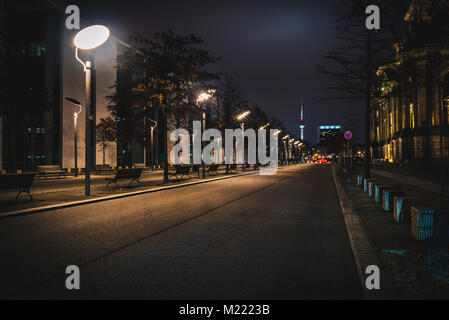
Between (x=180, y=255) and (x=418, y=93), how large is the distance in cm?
6536

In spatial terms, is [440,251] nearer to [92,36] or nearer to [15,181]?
[15,181]

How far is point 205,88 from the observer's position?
24.8 meters

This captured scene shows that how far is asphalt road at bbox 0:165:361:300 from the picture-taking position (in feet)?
13.1

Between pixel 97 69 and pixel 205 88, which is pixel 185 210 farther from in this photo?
pixel 97 69

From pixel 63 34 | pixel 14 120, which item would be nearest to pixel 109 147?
pixel 63 34

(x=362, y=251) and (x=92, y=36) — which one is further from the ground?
(x=92, y=36)

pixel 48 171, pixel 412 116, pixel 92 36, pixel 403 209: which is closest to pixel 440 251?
pixel 403 209

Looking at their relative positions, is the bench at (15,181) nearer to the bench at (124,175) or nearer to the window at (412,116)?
the bench at (124,175)

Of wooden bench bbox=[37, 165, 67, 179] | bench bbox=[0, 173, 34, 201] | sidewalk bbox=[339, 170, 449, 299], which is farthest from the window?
bench bbox=[0, 173, 34, 201]

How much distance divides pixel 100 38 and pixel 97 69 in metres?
41.1

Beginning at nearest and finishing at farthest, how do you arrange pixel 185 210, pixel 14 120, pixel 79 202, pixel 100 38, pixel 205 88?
pixel 185 210 < pixel 79 202 < pixel 100 38 < pixel 205 88 < pixel 14 120

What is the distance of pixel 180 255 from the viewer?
5449 millimetres

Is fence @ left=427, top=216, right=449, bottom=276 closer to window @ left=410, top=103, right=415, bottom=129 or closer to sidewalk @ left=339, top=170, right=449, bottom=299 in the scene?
sidewalk @ left=339, top=170, right=449, bottom=299
